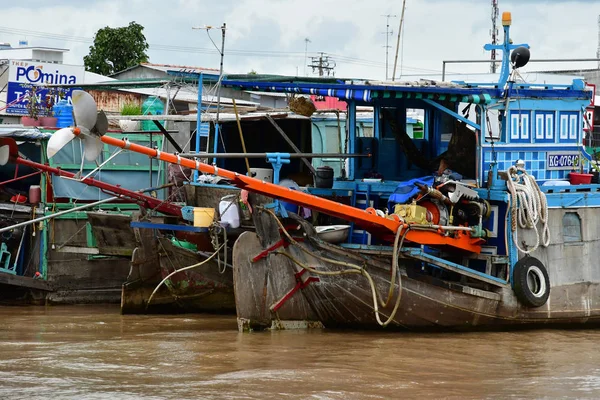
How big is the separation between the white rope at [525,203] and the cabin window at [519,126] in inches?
22.1

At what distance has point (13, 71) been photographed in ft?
69.0

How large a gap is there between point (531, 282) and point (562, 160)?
1774 mm

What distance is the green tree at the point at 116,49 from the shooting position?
1272 inches

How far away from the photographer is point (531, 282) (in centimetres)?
1203

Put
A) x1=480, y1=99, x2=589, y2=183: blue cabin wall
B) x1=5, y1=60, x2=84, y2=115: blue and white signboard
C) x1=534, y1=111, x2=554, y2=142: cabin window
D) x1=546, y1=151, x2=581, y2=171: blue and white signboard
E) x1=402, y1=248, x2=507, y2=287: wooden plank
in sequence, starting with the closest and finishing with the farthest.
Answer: x1=402, y1=248, x2=507, y2=287: wooden plank, x1=480, y1=99, x2=589, y2=183: blue cabin wall, x1=534, y1=111, x2=554, y2=142: cabin window, x1=546, y1=151, x2=581, y2=171: blue and white signboard, x1=5, y1=60, x2=84, y2=115: blue and white signboard

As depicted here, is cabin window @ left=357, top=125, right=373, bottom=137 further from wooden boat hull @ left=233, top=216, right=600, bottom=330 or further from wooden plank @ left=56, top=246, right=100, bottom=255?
wooden boat hull @ left=233, top=216, right=600, bottom=330

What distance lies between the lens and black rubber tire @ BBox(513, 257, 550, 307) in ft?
38.8

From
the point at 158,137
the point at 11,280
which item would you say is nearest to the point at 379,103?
the point at 158,137

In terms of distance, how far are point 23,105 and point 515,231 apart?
10.7 metres

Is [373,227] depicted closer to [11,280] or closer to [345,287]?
[345,287]

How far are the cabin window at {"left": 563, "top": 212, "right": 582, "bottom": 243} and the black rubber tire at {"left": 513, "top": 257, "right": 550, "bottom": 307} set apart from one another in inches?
26.2

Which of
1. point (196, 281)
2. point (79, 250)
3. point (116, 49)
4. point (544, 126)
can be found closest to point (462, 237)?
point (544, 126)

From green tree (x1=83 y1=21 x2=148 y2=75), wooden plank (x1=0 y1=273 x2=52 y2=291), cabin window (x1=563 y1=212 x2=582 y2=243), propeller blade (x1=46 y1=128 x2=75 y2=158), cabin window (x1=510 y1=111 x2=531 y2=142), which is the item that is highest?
green tree (x1=83 y1=21 x2=148 y2=75)

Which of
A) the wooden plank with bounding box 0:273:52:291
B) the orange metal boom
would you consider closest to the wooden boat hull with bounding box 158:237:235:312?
the wooden plank with bounding box 0:273:52:291
